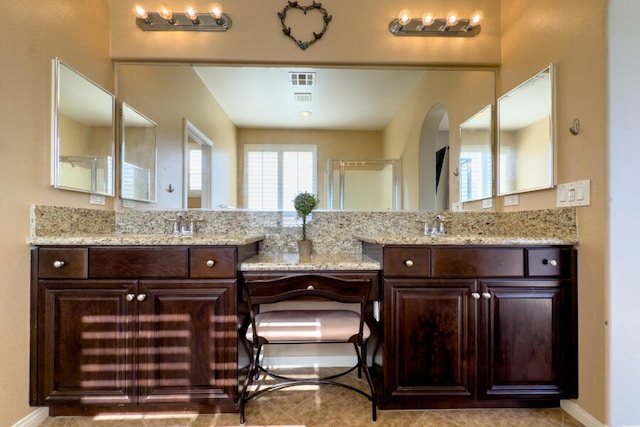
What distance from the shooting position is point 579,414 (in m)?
1.42

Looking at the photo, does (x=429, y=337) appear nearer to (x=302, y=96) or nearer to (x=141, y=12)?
(x=302, y=96)

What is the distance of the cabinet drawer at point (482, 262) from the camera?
1470 mm

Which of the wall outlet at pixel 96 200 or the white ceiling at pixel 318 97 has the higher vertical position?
the white ceiling at pixel 318 97

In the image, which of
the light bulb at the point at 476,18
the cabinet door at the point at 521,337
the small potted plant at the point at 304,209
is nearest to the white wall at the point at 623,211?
the cabinet door at the point at 521,337

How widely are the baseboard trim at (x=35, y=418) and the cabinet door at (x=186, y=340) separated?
0.50 meters

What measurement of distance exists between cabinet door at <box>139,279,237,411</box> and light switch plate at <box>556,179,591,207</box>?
173 centimetres

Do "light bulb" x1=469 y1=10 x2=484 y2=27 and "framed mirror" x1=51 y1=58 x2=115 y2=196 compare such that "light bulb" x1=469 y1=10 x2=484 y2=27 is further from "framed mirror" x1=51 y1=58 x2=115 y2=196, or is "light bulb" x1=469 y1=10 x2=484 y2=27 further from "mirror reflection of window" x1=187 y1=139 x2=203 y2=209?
"framed mirror" x1=51 y1=58 x2=115 y2=196

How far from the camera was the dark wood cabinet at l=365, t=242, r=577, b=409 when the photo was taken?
146 centimetres

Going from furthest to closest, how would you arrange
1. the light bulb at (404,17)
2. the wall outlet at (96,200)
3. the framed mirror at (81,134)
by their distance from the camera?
the light bulb at (404,17), the wall outlet at (96,200), the framed mirror at (81,134)

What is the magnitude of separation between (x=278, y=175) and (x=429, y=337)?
1363 millimetres

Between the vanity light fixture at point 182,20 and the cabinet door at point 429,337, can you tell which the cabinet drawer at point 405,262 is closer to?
Answer: the cabinet door at point 429,337

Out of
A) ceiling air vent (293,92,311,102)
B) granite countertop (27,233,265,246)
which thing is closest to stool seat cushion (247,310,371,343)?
granite countertop (27,233,265,246)

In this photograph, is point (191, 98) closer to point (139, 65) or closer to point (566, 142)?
point (139, 65)

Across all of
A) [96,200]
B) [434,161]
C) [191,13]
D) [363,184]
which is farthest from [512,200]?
[96,200]
